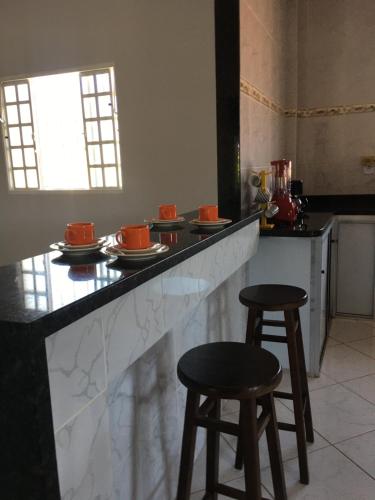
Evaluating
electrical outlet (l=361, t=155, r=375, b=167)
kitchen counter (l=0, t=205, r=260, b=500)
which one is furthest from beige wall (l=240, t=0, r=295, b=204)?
kitchen counter (l=0, t=205, r=260, b=500)

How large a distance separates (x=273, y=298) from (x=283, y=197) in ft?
3.71

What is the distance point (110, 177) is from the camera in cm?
427

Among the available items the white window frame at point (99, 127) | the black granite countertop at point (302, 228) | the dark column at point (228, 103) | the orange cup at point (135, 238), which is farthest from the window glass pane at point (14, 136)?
the orange cup at point (135, 238)

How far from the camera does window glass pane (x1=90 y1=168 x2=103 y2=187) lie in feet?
14.2

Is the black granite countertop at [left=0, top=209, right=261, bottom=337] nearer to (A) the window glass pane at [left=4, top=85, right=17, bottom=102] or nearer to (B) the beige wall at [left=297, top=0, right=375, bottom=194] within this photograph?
(B) the beige wall at [left=297, top=0, right=375, bottom=194]

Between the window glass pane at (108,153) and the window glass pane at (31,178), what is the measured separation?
2.74 ft

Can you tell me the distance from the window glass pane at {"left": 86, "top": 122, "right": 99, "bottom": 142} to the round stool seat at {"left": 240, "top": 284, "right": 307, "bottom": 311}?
2956 millimetres

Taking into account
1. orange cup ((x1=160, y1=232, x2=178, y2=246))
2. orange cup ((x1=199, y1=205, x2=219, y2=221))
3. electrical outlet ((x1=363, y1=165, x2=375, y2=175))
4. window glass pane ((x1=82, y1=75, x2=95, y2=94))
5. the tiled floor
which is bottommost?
the tiled floor

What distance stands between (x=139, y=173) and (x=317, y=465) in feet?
9.16

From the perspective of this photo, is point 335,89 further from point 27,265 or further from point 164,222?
point 27,265

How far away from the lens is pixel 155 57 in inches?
144

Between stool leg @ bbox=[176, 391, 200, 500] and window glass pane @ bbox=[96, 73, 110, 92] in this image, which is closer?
stool leg @ bbox=[176, 391, 200, 500]

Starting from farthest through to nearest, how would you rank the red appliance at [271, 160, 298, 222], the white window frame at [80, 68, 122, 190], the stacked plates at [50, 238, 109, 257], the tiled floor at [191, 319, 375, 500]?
1. the white window frame at [80, 68, 122, 190]
2. the red appliance at [271, 160, 298, 222]
3. the tiled floor at [191, 319, 375, 500]
4. the stacked plates at [50, 238, 109, 257]

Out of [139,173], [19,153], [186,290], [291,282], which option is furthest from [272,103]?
[19,153]
